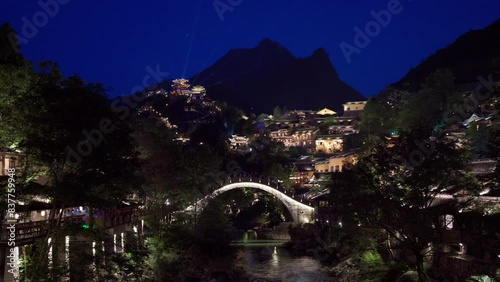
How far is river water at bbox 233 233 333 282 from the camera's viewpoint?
26464 millimetres

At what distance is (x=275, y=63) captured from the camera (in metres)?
144

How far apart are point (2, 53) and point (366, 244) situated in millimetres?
18704

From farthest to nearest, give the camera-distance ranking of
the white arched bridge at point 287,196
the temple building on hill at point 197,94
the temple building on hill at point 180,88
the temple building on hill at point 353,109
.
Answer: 1. the temple building on hill at point 180,88
2. the temple building on hill at point 197,94
3. the temple building on hill at point 353,109
4. the white arched bridge at point 287,196

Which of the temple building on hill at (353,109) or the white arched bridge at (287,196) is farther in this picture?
the temple building on hill at (353,109)

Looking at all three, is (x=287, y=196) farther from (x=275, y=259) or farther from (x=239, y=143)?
(x=239, y=143)

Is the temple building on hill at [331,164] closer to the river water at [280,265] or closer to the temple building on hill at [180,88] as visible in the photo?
the river water at [280,265]

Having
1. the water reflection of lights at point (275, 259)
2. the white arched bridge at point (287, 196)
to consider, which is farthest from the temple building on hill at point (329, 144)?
the water reflection of lights at point (275, 259)

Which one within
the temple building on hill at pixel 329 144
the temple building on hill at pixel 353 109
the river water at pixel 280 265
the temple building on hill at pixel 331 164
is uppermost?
the temple building on hill at pixel 353 109

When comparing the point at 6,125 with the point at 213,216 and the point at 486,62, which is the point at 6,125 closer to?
the point at 213,216

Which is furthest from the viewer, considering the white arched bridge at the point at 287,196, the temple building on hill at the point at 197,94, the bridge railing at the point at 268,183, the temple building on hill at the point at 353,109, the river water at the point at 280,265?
the temple building on hill at the point at 197,94

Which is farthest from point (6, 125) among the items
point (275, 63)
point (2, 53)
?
point (275, 63)

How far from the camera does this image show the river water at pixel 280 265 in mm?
26464

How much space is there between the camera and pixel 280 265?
30.4m

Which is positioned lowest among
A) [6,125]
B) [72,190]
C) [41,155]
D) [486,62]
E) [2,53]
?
[72,190]
